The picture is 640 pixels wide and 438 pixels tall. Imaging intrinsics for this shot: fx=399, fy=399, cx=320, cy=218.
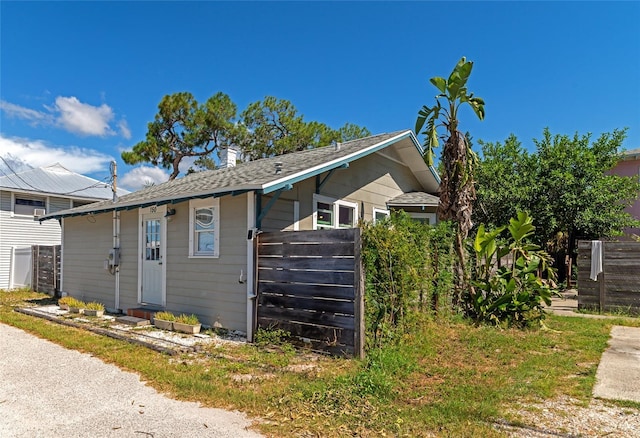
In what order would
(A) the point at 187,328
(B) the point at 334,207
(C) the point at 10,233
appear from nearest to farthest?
(A) the point at 187,328
(B) the point at 334,207
(C) the point at 10,233

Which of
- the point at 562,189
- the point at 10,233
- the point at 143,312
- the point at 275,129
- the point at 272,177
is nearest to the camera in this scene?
the point at 272,177

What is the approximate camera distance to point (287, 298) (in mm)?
6363

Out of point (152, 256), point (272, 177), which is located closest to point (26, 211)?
point (152, 256)

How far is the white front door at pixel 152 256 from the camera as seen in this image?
9016 millimetres

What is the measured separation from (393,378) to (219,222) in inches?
176

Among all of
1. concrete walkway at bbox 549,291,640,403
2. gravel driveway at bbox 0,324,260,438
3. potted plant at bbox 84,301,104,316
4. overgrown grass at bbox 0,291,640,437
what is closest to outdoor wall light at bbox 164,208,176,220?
overgrown grass at bbox 0,291,640,437

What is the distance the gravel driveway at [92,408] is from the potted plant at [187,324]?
1.84m

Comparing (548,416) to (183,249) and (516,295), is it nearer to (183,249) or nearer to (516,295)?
(516,295)

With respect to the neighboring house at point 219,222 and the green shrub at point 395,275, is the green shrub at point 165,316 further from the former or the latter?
the green shrub at point 395,275

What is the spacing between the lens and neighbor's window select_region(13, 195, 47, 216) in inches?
650

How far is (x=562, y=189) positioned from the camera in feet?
44.6

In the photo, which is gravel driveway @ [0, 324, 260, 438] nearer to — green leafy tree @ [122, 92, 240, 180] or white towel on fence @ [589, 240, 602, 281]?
white towel on fence @ [589, 240, 602, 281]

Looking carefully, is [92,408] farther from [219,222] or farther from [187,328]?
[219,222]

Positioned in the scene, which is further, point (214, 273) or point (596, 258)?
point (596, 258)
